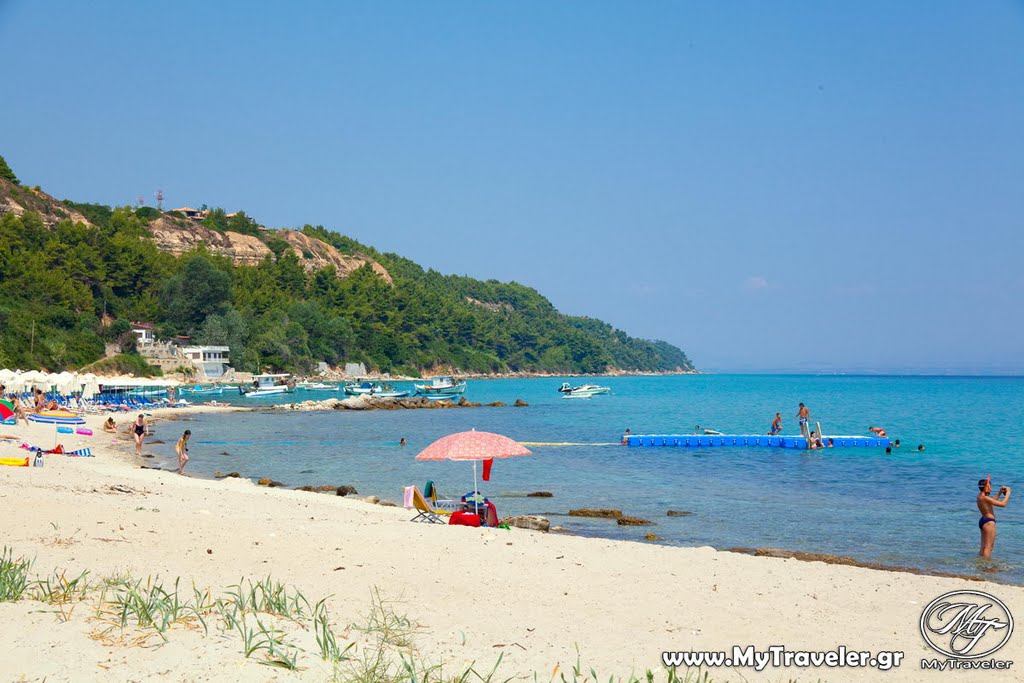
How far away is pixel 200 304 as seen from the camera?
102250 mm

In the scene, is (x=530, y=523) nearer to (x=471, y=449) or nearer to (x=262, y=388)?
(x=471, y=449)

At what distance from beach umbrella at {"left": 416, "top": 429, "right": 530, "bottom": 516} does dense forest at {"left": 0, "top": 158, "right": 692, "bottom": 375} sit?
59.2 m

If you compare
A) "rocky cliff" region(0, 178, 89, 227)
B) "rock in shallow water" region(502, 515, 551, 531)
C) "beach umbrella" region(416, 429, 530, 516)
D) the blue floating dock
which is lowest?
the blue floating dock

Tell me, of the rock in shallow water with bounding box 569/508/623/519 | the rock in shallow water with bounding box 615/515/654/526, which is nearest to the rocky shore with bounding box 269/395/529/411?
the rock in shallow water with bounding box 569/508/623/519

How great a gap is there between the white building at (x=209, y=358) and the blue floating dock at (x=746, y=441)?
69.7 metres

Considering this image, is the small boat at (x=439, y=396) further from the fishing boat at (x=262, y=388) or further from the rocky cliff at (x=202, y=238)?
the rocky cliff at (x=202, y=238)

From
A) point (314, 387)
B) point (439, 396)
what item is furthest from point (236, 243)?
point (439, 396)

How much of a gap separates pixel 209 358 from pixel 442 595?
310 ft

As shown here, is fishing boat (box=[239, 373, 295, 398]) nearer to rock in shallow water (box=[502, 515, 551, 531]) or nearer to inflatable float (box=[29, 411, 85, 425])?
inflatable float (box=[29, 411, 85, 425])

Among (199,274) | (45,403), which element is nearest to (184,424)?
(45,403)

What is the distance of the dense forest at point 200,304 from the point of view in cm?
8125

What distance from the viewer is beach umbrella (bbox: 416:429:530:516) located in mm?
15375

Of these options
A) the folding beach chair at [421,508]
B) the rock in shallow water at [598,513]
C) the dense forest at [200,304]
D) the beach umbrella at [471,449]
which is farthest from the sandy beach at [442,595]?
the dense forest at [200,304]

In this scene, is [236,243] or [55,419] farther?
[236,243]
